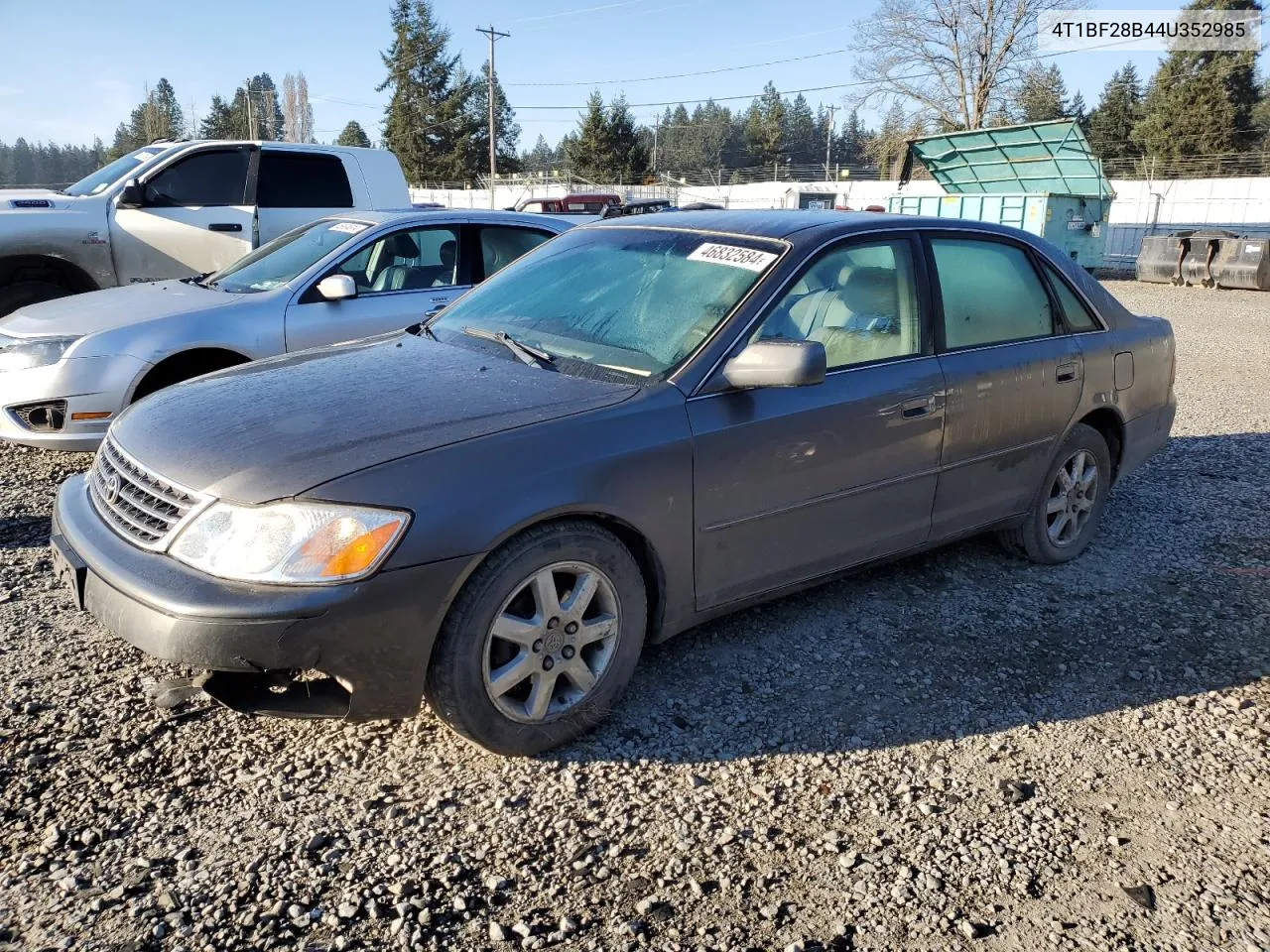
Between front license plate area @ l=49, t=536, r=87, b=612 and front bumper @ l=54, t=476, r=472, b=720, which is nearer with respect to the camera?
front bumper @ l=54, t=476, r=472, b=720

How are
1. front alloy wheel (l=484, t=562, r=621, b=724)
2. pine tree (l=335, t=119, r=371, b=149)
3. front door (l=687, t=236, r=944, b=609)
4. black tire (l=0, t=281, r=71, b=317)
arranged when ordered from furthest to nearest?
pine tree (l=335, t=119, r=371, b=149), black tire (l=0, t=281, r=71, b=317), front door (l=687, t=236, r=944, b=609), front alloy wheel (l=484, t=562, r=621, b=724)

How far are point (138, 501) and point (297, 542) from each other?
67cm

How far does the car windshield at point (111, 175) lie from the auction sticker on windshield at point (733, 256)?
22.2 feet

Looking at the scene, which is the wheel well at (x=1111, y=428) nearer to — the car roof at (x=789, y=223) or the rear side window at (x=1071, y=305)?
the rear side window at (x=1071, y=305)

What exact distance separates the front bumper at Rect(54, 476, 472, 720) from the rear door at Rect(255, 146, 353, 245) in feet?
21.4

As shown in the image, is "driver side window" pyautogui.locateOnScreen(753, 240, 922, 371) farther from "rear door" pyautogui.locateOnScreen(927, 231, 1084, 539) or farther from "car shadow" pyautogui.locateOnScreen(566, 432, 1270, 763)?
"car shadow" pyautogui.locateOnScreen(566, 432, 1270, 763)

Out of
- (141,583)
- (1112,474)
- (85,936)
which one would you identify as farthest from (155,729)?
(1112,474)

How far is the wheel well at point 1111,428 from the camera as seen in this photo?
473 cm

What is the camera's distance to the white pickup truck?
7645 millimetres

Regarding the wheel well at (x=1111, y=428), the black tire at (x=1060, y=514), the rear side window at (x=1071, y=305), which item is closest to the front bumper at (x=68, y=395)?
the black tire at (x=1060, y=514)

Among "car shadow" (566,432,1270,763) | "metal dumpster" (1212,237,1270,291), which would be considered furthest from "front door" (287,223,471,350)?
"metal dumpster" (1212,237,1270,291)

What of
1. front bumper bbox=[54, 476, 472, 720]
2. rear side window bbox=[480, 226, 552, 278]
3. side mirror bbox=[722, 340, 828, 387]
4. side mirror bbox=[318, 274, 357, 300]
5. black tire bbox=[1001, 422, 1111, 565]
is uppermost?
rear side window bbox=[480, 226, 552, 278]

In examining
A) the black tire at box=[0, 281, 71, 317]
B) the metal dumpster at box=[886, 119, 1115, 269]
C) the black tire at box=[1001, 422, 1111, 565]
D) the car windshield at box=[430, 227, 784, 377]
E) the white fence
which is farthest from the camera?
the white fence

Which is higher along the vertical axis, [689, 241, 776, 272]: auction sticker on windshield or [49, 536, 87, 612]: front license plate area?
[689, 241, 776, 272]: auction sticker on windshield
